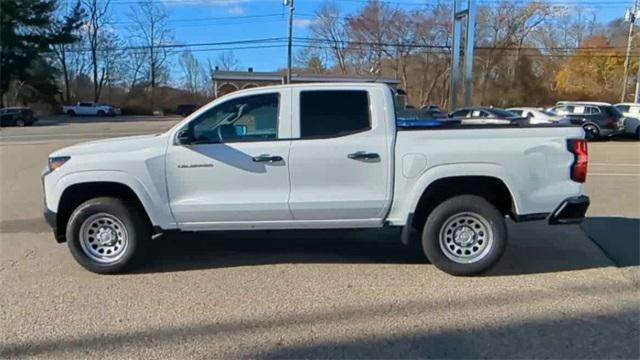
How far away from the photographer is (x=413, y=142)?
175 inches

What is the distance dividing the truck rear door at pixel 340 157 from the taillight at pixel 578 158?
1746 mm

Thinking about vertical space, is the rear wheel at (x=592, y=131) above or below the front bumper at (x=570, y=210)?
above

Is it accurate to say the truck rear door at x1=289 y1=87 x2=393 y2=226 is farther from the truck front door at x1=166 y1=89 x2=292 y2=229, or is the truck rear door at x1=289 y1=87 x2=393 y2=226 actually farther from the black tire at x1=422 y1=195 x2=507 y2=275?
the black tire at x1=422 y1=195 x2=507 y2=275

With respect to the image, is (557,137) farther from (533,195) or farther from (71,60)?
(71,60)

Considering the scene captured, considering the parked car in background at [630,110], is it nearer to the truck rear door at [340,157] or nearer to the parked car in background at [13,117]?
the truck rear door at [340,157]

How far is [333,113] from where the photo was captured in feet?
15.1

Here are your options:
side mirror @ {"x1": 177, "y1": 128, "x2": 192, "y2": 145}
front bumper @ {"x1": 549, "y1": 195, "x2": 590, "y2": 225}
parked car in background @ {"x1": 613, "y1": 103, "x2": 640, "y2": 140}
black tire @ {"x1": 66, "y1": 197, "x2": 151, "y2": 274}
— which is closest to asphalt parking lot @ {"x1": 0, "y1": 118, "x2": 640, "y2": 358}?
black tire @ {"x1": 66, "y1": 197, "x2": 151, "y2": 274}

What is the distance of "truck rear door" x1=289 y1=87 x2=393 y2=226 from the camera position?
4.45 meters

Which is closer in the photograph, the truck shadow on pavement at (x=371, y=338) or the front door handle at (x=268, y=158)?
the truck shadow on pavement at (x=371, y=338)

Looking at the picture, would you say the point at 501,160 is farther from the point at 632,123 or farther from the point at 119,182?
the point at 632,123

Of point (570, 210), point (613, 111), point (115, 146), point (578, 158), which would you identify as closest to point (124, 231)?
point (115, 146)

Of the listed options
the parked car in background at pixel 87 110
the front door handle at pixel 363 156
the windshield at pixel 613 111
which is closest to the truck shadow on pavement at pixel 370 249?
the front door handle at pixel 363 156

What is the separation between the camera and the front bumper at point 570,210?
4473 millimetres

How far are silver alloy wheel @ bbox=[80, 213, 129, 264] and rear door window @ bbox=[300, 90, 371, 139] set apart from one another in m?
2.10
